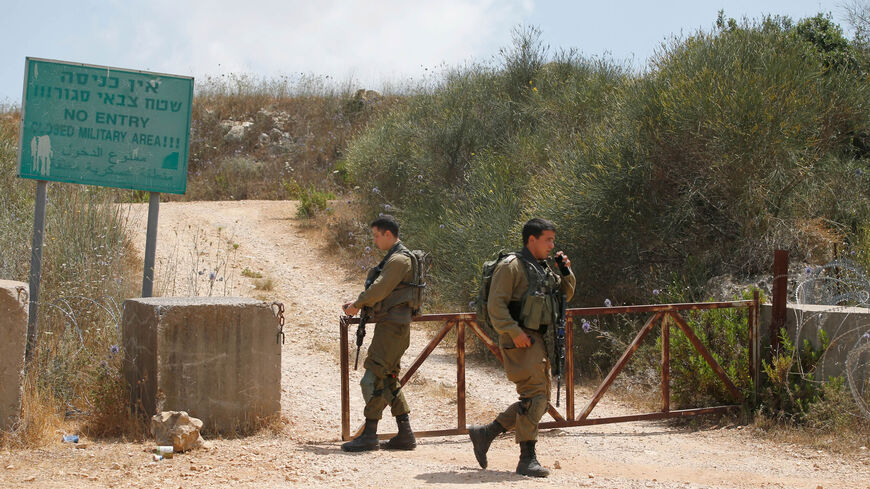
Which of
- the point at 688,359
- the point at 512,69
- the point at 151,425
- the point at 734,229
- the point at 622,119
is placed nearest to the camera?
the point at 151,425

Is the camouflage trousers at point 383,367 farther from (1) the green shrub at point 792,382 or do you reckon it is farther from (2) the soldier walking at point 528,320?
(1) the green shrub at point 792,382

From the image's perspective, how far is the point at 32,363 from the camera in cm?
593

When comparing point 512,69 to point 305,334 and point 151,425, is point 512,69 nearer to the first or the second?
point 305,334

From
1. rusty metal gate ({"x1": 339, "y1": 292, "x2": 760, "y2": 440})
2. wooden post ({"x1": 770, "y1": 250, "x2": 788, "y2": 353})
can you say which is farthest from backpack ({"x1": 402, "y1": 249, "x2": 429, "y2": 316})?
wooden post ({"x1": 770, "y1": 250, "x2": 788, "y2": 353})

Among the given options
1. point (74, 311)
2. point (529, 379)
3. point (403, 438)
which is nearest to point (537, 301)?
point (529, 379)

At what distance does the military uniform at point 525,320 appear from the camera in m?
4.83

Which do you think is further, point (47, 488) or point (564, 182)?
point (564, 182)

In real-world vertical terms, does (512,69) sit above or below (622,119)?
above

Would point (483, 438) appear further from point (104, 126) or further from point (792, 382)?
point (104, 126)

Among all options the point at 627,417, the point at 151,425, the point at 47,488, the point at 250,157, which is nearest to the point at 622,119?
the point at 627,417

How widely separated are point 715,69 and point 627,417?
5274 mm

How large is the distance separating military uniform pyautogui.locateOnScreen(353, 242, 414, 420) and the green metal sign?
2154mm

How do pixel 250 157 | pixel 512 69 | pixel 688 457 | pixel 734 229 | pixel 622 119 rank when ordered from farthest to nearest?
1. pixel 250 157
2. pixel 512 69
3. pixel 622 119
4. pixel 734 229
5. pixel 688 457

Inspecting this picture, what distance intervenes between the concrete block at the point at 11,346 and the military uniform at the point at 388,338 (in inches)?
89.0
